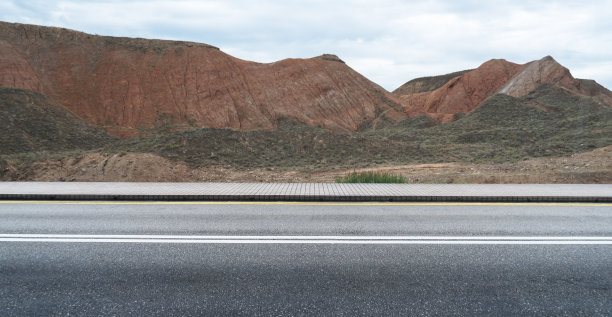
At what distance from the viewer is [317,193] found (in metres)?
10.2

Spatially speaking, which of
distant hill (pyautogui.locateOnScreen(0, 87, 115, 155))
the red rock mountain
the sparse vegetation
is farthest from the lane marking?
the red rock mountain

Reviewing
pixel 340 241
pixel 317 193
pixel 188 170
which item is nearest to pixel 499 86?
pixel 188 170

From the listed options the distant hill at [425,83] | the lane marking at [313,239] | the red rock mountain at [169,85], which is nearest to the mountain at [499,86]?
the red rock mountain at [169,85]

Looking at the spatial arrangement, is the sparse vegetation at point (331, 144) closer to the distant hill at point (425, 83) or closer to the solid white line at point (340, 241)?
the solid white line at point (340, 241)

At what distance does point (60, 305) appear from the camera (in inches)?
148

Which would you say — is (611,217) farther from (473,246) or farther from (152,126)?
(152,126)

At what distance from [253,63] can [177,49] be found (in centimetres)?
972

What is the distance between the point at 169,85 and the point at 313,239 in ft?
149

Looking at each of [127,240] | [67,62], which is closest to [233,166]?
[127,240]

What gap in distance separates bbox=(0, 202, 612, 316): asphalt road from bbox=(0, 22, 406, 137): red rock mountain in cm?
3569

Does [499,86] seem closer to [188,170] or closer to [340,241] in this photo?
[188,170]

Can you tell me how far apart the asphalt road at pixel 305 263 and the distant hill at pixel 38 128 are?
23188mm

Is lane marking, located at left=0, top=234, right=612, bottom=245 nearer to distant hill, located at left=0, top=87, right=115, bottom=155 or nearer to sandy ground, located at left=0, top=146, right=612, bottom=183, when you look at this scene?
sandy ground, located at left=0, top=146, right=612, bottom=183

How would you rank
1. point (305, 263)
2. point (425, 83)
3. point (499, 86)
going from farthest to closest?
point (425, 83) < point (499, 86) < point (305, 263)
